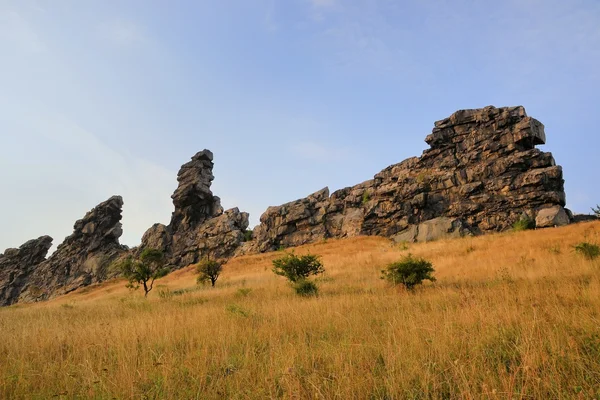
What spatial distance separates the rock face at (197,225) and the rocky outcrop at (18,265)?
2695 cm

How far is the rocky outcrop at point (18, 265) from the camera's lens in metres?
61.7

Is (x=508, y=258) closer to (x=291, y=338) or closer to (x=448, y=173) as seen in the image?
(x=291, y=338)

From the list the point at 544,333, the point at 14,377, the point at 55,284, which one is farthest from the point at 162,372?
the point at 55,284

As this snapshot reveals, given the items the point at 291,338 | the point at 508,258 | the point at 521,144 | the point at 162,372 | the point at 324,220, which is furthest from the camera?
the point at 324,220

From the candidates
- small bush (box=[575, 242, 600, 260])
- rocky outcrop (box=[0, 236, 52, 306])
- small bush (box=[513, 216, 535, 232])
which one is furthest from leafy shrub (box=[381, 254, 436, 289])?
rocky outcrop (box=[0, 236, 52, 306])

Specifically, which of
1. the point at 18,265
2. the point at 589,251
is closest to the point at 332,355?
the point at 589,251

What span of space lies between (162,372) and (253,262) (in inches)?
1361

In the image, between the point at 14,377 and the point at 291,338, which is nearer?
the point at 14,377

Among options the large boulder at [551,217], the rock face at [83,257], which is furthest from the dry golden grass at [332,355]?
the rock face at [83,257]

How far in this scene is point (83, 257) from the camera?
61.5 metres

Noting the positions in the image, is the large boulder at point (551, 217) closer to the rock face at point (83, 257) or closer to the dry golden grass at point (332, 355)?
the dry golden grass at point (332, 355)

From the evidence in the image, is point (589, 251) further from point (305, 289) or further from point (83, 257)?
point (83, 257)

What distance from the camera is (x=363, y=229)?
42812mm

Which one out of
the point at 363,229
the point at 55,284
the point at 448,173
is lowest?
the point at 55,284
